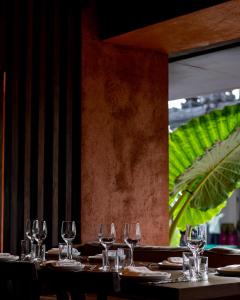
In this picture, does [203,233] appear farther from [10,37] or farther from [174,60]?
[174,60]

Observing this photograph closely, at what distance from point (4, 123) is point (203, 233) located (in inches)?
111

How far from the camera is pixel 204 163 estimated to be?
25.0ft

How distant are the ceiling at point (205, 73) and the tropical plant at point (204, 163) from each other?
500 mm

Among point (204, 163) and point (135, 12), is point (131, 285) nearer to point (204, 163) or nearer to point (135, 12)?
point (135, 12)

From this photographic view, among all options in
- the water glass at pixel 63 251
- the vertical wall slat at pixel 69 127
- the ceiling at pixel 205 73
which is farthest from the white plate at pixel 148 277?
the ceiling at pixel 205 73

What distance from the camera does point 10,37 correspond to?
5.82m

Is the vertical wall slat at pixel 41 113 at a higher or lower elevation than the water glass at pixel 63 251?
higher

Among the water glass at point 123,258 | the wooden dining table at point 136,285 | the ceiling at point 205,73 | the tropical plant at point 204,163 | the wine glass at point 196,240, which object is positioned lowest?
the wooden dining table at point 136,285

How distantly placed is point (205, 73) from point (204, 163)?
1.16 metres

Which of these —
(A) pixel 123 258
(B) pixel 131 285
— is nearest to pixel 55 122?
(A) pixel 123 258

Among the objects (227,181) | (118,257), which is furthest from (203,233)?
(227,181)

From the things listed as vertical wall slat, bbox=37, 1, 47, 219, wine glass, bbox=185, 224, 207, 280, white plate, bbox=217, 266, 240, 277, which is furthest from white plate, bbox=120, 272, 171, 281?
vertical wall slat, bbox=37, 1, 47, 219

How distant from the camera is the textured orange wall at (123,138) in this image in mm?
6188

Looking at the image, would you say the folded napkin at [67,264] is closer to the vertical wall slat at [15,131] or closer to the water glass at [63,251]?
the water glass at [63,251]
